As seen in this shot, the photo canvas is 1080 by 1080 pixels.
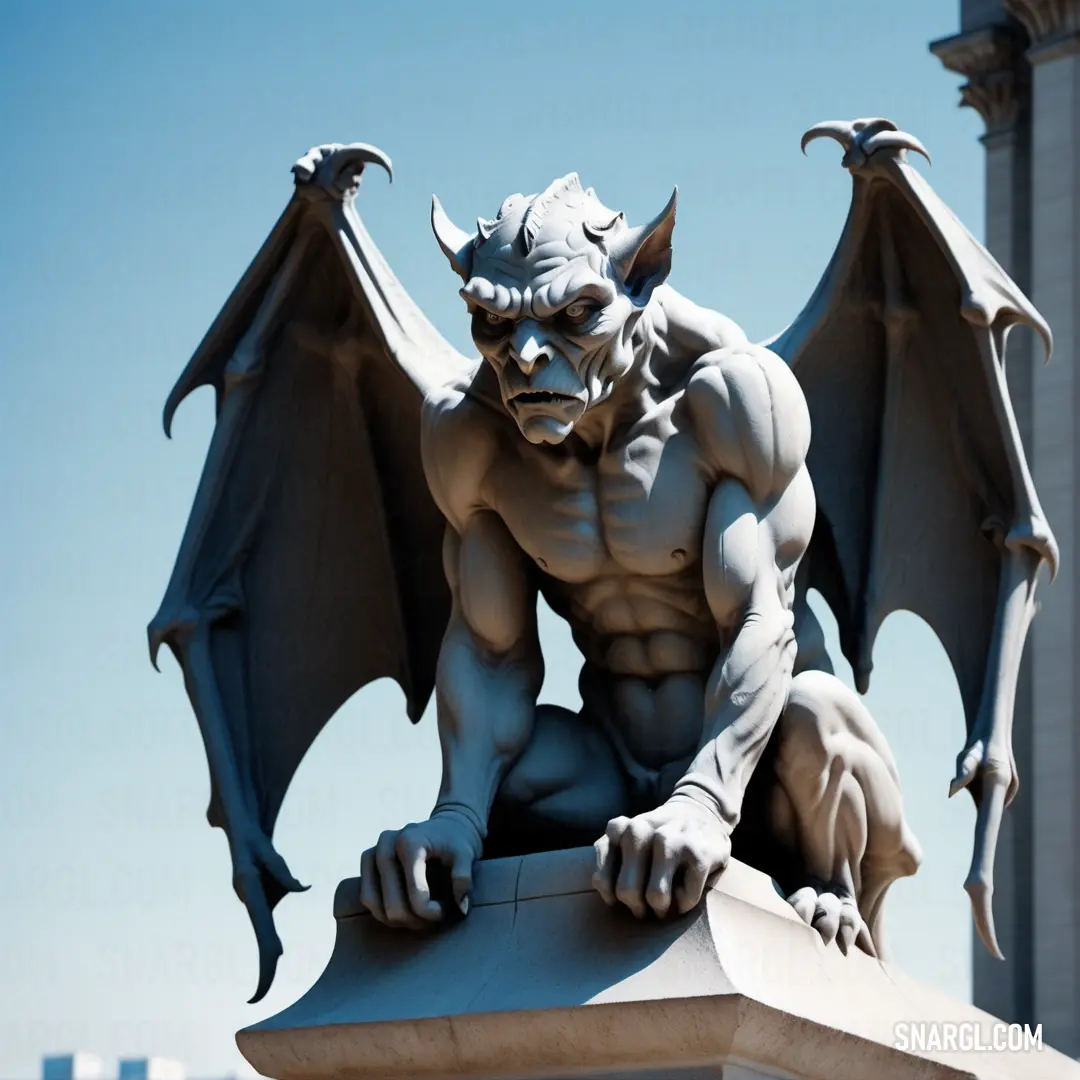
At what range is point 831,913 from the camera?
7.75 meters

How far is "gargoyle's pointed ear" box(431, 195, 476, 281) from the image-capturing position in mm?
7602

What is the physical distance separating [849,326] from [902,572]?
928 millimetres

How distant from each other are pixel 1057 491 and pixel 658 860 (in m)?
13.7

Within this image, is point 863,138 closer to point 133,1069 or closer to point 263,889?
point 263,889

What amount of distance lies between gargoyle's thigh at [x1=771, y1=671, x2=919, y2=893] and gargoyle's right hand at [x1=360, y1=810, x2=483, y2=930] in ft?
3.53

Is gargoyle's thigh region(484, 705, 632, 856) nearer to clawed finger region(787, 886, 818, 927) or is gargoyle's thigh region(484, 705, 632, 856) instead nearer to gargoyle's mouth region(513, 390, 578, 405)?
clawed finger region(787, 886, 818, 927)

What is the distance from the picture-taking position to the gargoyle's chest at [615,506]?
772 centimetres

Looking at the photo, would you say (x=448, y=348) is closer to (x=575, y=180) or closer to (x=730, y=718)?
(x=575, y=180)

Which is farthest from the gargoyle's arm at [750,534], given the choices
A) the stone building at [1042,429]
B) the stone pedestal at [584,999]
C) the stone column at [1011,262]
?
the stone column at [1011,262]

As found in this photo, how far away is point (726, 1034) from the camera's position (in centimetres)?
699

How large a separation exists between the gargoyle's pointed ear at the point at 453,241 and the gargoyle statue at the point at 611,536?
0.04 feet

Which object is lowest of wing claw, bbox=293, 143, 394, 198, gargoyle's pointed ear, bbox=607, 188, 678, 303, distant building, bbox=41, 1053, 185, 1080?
distant building, bbox=41, 1053, 185, 1080

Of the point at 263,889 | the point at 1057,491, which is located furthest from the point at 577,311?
the point at 1057,491

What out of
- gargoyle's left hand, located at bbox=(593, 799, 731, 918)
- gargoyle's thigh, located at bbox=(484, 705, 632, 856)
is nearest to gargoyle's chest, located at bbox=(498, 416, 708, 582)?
gargoyle's thigh, located at bbox=(484, 705, 632, 856)
